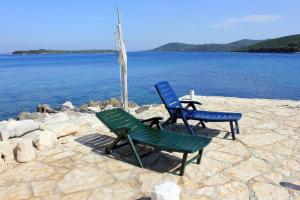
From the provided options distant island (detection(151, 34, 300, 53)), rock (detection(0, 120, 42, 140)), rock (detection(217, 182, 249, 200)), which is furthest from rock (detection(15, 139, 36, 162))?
distant island (detection(151, 34, 300, 53))

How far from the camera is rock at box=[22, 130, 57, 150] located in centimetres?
516

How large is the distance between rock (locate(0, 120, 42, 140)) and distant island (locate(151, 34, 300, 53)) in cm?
9361

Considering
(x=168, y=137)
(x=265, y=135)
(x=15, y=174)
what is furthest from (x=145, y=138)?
(x=265, y=135)

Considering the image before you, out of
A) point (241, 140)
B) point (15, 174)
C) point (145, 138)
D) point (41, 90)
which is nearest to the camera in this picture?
point (15, 174)

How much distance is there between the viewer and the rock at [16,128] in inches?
216

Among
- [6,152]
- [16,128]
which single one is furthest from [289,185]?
[16,128]

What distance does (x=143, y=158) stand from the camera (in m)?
4.69

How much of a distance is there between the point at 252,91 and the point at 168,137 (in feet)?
58.9

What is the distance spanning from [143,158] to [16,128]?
269 cm

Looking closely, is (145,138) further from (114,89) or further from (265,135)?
(114,89)

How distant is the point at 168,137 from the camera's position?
178 inches

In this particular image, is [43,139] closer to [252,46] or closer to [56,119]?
[56,119]

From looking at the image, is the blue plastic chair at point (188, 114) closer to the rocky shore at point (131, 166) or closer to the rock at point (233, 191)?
the rocky shore at point (131, 166)

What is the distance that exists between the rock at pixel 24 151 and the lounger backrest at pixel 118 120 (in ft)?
4.06
